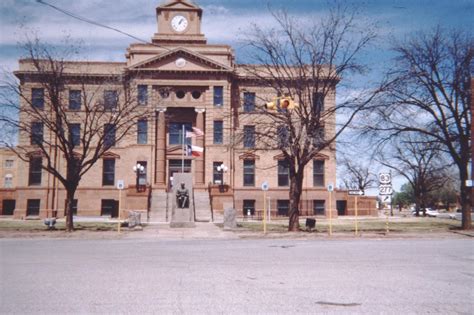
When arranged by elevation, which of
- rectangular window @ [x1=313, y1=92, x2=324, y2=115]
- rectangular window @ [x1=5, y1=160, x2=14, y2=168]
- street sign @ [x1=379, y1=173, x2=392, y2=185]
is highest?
rectangular window @ [x1=5, y1=160, x2=14, y2=168]

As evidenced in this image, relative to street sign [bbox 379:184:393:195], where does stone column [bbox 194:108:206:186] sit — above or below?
above

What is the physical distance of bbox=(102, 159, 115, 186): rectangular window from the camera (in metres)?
48.5

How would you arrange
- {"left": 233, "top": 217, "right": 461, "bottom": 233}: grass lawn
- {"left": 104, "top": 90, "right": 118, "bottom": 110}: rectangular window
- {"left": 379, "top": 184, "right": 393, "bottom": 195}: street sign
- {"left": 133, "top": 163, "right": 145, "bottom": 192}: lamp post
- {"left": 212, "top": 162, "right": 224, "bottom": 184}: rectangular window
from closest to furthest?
{"left": 379, "top": 184, "right": 393, "bottom": 195}: street sign, {"left": 233, "top": 217, "right": 461, "bottom": 233}: grass lawn, {"left": 104, "top": 90, "right": 118, "bottom": 110}: rectangular window, {"left": 133, "top": 163, "right": 145, "bottom": 192}: lamp post, {"left": 212, "top": 162, "right": 224, "bottom": 184}: rectangular window

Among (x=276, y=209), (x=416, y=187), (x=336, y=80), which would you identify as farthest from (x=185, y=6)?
(x=416, y=187)

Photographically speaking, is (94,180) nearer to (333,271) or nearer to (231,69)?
(231,69)

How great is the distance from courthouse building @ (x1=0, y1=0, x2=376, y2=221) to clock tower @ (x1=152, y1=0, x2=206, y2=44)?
0.33 ft

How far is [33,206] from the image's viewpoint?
47.3m

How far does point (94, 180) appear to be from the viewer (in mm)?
48188

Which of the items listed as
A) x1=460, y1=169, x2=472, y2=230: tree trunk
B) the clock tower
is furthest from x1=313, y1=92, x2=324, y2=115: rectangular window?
the clock tower

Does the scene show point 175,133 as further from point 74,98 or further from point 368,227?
point 368,227

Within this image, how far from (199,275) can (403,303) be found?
4.38 m

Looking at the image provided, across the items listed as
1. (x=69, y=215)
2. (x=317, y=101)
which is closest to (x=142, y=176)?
(x=69, y=215)

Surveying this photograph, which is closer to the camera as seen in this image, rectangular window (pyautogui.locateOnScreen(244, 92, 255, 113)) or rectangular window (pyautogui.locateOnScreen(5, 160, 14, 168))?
rectangular window (pyautogui.locateOnScreen(244, 92, 255, 113))

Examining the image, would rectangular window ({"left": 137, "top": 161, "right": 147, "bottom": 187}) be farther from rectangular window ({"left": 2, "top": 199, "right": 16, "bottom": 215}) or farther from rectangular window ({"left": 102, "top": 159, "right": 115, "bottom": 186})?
rectangular window ({"left": 2, "top": 199, "right": 16, "bottom": 215})
